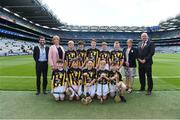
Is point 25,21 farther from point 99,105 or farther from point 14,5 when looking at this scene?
point 99,105

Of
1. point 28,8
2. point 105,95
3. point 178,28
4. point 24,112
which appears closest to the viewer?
point 24,112

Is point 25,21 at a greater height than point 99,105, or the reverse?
point 25,21

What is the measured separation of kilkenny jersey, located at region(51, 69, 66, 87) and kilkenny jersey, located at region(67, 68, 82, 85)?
0.18 metres

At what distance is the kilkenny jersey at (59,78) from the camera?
823 cm

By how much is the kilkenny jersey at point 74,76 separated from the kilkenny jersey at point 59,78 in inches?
7.0

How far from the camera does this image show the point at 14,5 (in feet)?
179

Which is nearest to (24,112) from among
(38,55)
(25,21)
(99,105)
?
(99,105)

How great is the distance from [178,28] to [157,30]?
43.2 ft

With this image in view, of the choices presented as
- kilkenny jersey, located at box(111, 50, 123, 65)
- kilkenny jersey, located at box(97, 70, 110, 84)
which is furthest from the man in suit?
kilkenny jersey, located at box(97, 70, 110, 84)

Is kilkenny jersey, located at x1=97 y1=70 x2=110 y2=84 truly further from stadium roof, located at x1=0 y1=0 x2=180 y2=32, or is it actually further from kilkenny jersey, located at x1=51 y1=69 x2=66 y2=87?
stadium roof, located at x1=0 y1=0 x2=180 y2=32

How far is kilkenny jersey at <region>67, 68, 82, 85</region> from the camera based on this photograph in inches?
327

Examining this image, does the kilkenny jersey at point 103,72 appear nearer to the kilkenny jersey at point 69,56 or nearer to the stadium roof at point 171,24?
the kilkenny jersey at point 69,56

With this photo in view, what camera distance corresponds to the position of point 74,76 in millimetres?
8352

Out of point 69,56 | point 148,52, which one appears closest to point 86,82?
point 69,56
